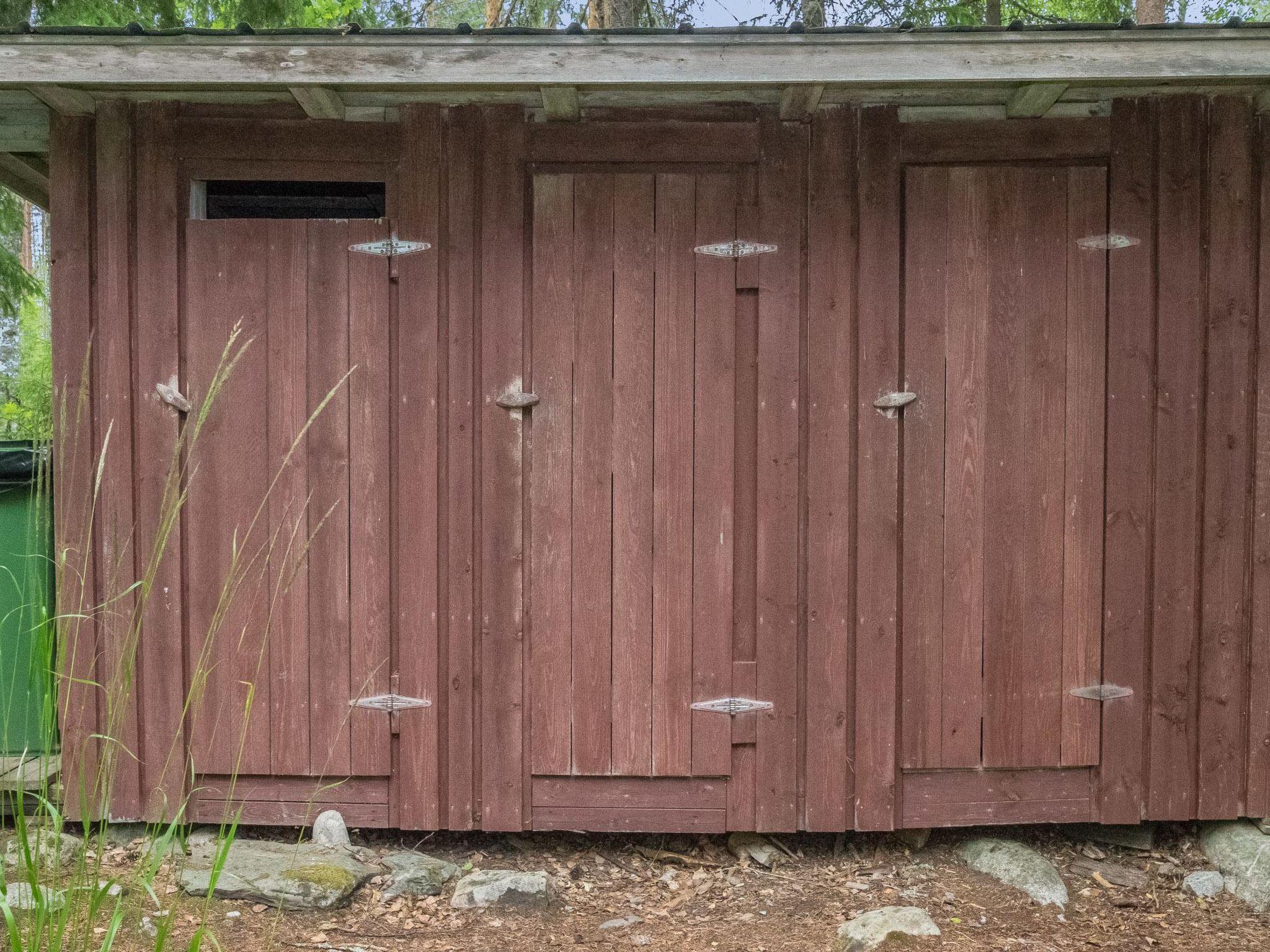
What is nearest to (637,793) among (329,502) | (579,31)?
(329,502)

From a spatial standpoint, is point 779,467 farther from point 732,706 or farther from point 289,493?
point 289,493

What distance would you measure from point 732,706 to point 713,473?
87 cm

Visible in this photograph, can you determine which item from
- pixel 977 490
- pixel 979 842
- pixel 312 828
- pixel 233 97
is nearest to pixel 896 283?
pixel 977 490

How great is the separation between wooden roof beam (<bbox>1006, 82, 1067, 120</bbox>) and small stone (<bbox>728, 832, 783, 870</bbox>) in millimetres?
2893

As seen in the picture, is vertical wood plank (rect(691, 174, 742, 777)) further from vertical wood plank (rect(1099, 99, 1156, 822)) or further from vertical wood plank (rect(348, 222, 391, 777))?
vertical wood plank (rect(1099, 99, 1156, 822))

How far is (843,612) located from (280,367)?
7.44 ft

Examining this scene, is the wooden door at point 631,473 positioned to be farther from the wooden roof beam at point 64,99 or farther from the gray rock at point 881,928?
the wooden roof beam at point 64,99

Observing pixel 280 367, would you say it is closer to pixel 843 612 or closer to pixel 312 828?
pixel 312 828

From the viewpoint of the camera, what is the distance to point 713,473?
3438mm

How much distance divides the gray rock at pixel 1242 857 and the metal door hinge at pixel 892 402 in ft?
6.73

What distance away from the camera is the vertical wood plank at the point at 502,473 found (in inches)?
134

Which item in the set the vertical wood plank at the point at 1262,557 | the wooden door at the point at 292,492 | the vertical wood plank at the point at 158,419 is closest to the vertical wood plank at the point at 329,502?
the wooden door at the point at 292,492

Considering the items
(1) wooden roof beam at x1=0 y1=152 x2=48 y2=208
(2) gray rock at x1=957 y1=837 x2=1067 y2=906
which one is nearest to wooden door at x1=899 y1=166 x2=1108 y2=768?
(2) gray rock at x1=957 y1=837 x2=1067 y2=906

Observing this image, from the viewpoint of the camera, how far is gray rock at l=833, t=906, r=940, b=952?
2.89 meters
